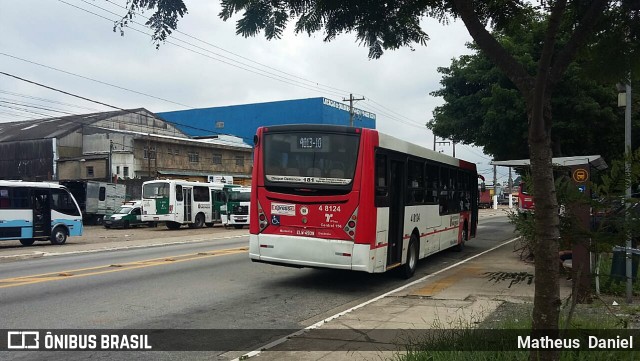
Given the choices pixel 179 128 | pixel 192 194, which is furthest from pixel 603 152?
pixel 179 128

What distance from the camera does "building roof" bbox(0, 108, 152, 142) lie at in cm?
5497

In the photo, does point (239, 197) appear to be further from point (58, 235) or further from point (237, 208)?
point (58, 235)

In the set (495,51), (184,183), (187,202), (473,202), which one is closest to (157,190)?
(184,183)

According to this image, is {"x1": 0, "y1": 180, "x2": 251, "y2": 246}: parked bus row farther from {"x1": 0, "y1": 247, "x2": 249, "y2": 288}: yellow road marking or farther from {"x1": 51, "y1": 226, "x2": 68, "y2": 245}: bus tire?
{"x1": 0, "y1": 247, "x2": 249, "y2": 288}: yellow road marking

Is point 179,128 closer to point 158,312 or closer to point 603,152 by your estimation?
point 603,152

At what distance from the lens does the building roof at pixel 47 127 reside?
54969 mm

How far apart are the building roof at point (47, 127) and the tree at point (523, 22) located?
51.8 metres

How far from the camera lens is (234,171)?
2290 inches

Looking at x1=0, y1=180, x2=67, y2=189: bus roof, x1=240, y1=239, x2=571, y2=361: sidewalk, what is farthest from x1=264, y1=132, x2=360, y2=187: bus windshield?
x1=0, y1=180, x2=67, y2=189: bus roof

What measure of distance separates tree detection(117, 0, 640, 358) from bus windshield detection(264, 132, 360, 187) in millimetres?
4563

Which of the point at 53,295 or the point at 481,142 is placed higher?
the point at 481,142

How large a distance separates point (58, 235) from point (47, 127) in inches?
1653

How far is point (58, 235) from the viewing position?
21609 millimetres

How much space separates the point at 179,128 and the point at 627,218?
72627 millimetres
